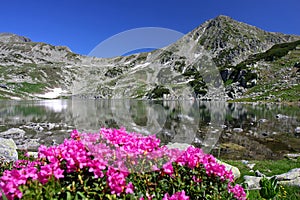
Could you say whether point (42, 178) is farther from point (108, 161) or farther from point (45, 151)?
point (108, 161)

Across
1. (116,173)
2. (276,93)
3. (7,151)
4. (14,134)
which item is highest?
(276,93)

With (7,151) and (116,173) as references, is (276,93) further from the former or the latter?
(116,173)

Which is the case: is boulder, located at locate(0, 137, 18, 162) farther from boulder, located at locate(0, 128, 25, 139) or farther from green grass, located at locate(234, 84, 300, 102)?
green grass, located at locate(234, 84, 300, 102)

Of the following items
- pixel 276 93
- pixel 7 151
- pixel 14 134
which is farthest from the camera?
pixel 276 93

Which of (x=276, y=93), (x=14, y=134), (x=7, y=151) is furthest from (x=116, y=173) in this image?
(x=276, y=93)

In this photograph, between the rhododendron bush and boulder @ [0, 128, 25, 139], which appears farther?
boulder @ [0, 128, 25, 139]

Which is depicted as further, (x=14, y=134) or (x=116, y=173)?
(x=14, y=134)

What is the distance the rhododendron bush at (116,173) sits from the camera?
3.06 metres

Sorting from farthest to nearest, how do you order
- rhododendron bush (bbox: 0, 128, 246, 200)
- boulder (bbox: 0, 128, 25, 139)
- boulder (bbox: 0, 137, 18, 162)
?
boulder (bbox: 0, 128, 25, 139), boulder (bbox: 0, 137, 18, 162), rhododendron bush (bbox: 0, 128, 246, 200)

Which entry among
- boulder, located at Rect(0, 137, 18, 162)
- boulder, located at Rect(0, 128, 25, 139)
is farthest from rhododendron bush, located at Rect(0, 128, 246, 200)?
boulder, located at Rect(0, 128, 25, 139)

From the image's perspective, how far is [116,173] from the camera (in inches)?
128

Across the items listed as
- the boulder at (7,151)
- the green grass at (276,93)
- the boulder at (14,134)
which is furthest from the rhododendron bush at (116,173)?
the green grass at (276,93)

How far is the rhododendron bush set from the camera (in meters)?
3.06

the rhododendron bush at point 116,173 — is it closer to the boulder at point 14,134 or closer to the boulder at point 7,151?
the boulder at point 7,151
